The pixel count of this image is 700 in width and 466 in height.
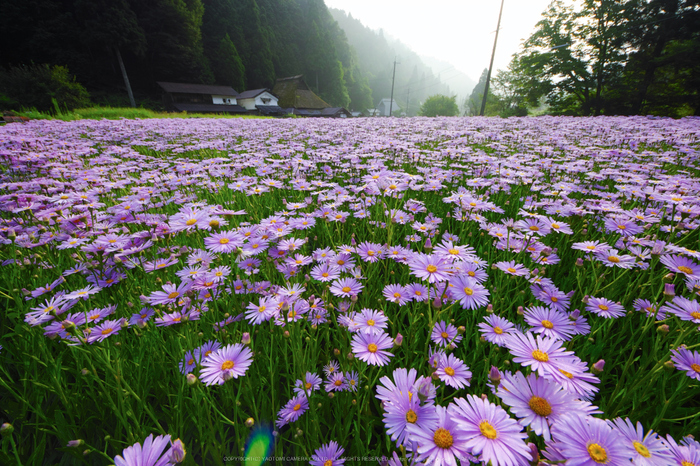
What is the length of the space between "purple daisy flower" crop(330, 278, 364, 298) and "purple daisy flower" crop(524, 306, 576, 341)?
29.5 inches

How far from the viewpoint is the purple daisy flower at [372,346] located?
3.18ft

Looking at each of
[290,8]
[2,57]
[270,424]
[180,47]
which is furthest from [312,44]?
[270,424]

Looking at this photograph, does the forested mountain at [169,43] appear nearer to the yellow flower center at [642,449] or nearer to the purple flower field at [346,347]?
the purple flower field at [346,347]

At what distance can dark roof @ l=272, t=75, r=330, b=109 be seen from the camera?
146 ft

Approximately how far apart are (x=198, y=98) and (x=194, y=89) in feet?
3.95

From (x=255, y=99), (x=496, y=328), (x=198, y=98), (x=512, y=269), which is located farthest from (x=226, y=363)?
(x=255, y=99)

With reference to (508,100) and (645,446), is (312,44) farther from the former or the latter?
(645,446)

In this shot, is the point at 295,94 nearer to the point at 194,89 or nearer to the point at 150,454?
the point at 194,89

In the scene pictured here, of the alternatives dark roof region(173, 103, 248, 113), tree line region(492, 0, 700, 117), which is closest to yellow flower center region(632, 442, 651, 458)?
tree line region(492, 0, 700, 117)

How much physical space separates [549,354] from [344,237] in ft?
5.30

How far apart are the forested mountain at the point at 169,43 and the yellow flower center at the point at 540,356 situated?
4113 centimetres

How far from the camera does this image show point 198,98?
3750 centimetres

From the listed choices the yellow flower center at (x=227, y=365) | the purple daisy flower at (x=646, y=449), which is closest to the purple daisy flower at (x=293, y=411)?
the yellow flower center at (x=227, y=365)

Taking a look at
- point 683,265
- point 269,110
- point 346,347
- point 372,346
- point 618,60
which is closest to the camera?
point 372,346
